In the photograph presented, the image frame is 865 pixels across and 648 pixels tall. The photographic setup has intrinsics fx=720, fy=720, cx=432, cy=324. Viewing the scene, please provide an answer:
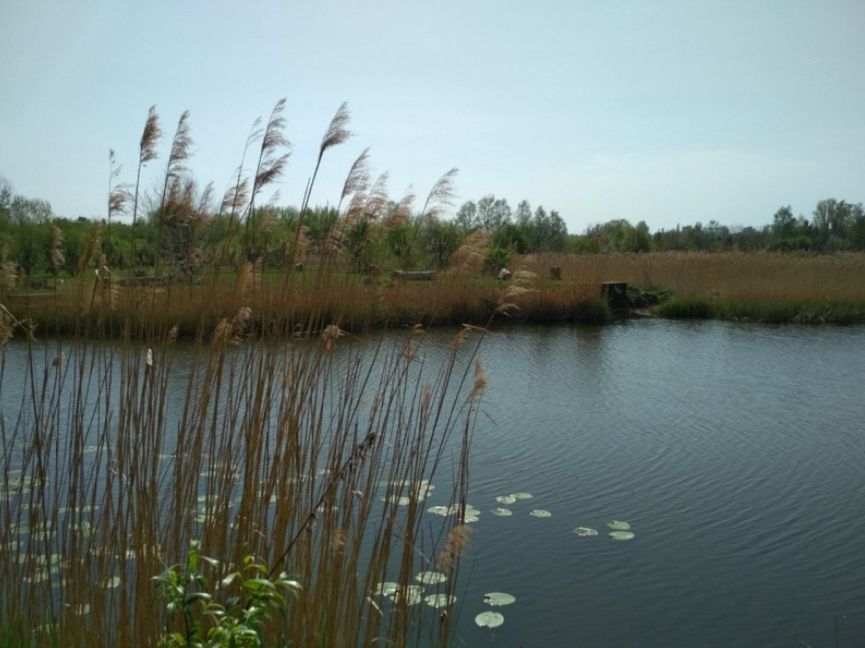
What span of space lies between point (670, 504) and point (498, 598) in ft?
6.22

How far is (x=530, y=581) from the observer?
3.87m

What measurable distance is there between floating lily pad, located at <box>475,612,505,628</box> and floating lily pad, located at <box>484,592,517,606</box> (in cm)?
11

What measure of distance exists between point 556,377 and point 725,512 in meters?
4.32

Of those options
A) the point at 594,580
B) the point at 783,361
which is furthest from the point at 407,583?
the point at 783,361

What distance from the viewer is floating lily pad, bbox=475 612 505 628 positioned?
134 inches

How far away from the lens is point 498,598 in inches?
144

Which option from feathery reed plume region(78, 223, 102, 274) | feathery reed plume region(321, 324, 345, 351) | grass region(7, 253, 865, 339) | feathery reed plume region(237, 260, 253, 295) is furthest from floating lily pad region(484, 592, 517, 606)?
feathery reed plume region(78, 223, 102, 274)

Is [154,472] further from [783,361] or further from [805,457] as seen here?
[783,361]

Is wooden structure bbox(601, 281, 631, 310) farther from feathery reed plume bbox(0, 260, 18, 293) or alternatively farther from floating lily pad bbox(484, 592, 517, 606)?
feathery reed plume bbox(0, 260, 18, 293)

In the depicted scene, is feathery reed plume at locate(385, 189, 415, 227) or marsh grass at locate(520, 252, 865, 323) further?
marsh grass at locate(520, 252, 865, 323)

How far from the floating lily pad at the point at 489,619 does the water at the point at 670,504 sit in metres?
0.04

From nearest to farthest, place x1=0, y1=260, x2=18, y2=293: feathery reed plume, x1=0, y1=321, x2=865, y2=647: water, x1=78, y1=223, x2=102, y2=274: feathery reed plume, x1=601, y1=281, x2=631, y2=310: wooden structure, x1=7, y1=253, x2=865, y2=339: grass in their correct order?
x1=78, y1=223, x2=102, y2=274: feathery reed plume, x1=0, y1=260, x2=18, y2=293: feathery reed plume, x1=0, y1=321, x2=865, y2=647: water, x1=7, y1=253, x2=865, y2=339: grass, x1=601, y1=281, x2=631, y2=310: wooden structure

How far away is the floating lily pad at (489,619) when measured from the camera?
3415 mm

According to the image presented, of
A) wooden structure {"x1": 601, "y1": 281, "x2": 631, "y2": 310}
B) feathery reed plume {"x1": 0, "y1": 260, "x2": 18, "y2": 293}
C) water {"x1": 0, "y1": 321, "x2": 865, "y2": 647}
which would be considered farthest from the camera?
wooden structure {"x1": 601, "y1": 281, "x2": 631, "y2": 310}
